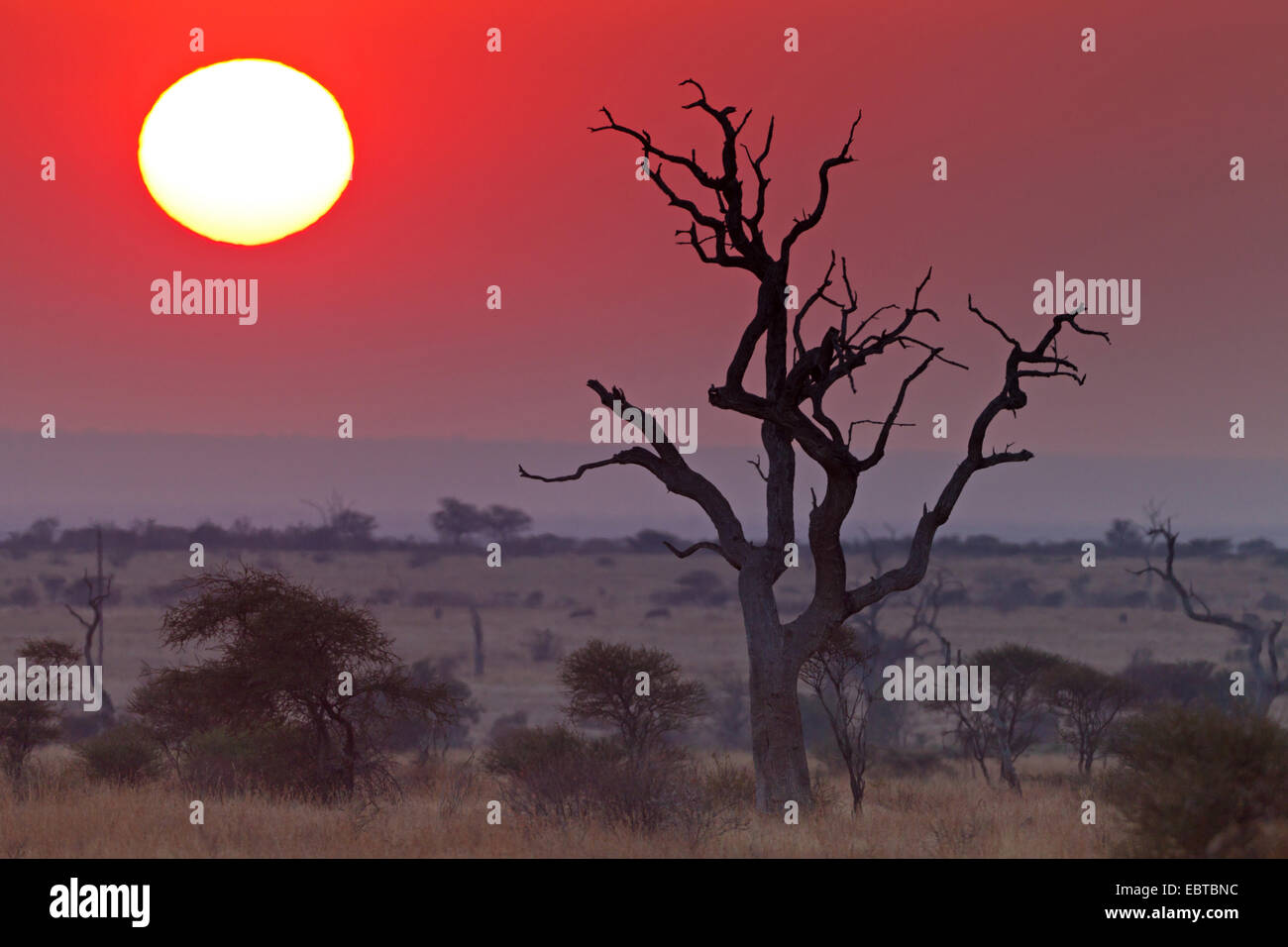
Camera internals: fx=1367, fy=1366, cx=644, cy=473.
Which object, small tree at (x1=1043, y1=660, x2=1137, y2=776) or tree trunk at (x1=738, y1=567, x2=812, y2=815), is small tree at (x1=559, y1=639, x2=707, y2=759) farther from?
small tree at (x1=1043, y1=660, x2=1137, y2=776)

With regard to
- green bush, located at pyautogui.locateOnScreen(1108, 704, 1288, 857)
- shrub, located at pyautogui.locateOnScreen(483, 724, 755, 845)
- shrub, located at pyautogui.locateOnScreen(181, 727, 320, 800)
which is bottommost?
shrub, located at pyautogui.locateOnScreen(181, 727, 320, 800)

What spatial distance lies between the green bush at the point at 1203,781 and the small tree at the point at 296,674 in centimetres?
1229

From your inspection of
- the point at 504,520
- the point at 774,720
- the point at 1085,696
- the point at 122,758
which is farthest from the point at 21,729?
the point at 504,520

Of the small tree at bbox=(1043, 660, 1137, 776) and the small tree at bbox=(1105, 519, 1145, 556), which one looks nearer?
the small tree at bbox=(1043, 660, 1137, 776)

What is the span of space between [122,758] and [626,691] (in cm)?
958

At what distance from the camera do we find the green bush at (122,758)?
24953 mm

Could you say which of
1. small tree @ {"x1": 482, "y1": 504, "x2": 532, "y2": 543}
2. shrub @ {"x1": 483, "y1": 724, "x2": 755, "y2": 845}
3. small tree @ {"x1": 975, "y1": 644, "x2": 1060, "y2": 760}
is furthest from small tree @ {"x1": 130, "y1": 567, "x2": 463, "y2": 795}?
small tree @ {"x1": 482, "y1": 504, "x2": 532, "y2": 543}

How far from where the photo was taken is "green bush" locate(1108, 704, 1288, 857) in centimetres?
1326

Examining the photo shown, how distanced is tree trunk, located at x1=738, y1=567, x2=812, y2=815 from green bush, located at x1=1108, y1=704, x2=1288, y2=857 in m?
5.33

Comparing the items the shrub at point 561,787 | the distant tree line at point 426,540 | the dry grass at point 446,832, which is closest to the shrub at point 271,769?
the dry grass at point 446,832

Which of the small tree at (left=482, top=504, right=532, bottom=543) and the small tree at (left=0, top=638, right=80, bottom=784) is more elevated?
the small tree at (left=482, top=504, right=532, bottom=543)

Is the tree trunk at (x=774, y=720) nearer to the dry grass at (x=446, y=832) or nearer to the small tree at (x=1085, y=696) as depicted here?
the dry grass at (x=446, y=832)
